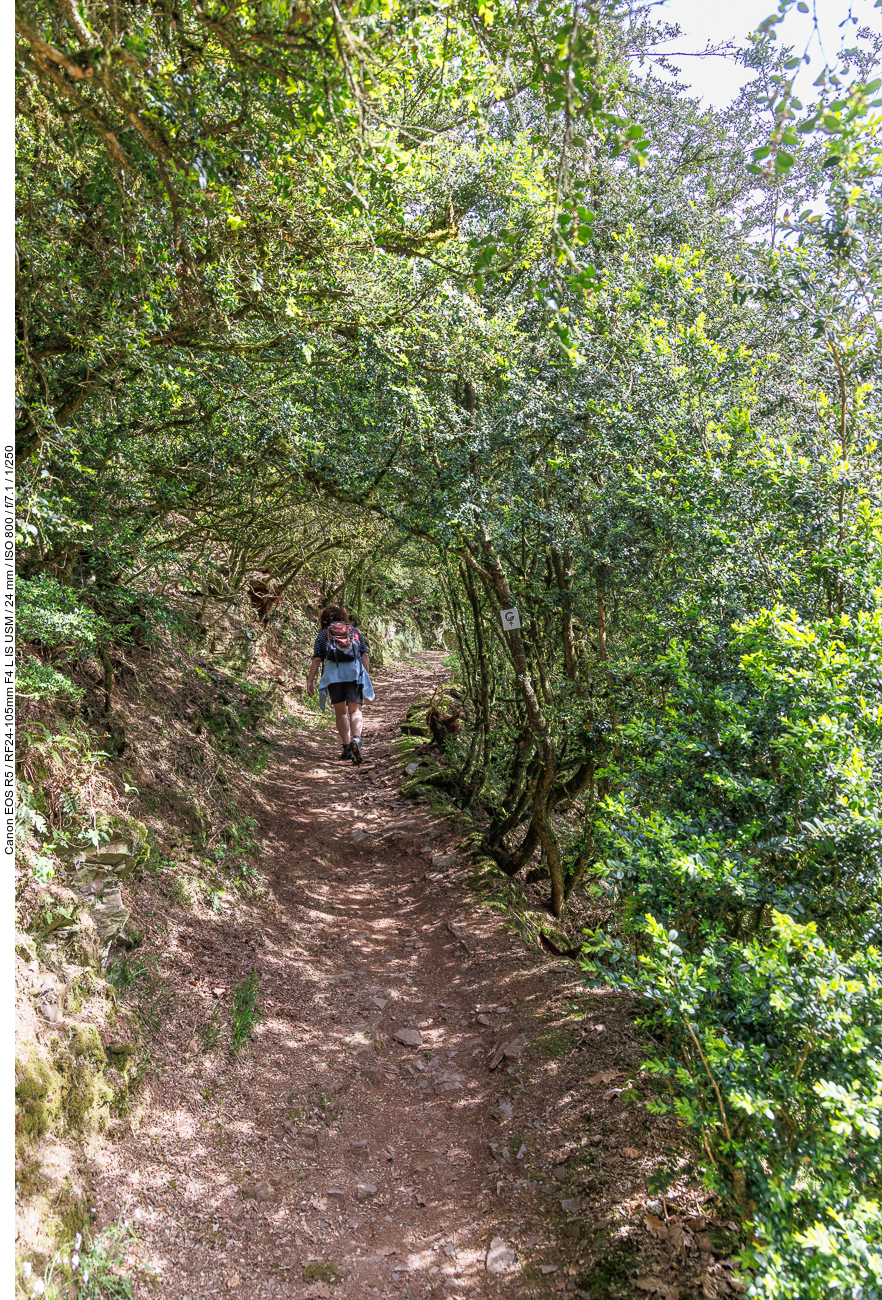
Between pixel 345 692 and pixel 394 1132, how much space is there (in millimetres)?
5176

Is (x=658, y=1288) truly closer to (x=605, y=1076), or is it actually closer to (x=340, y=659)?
(x=605, y=1076)

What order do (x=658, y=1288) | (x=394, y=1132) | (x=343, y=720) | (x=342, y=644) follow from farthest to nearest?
(x=343, y=720)
(x=342, y=644)
(x=394, y=1132)
(x=658, y=1288)

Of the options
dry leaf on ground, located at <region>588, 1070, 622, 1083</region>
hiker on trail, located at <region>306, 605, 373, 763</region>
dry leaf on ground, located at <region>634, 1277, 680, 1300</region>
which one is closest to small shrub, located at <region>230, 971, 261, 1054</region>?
dry leaf on ground, located at <region>588, 1070, 622, 1083</region>

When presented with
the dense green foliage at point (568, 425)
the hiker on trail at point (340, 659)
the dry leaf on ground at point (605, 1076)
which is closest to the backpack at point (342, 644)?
the hiker on trail at point (340, 659)

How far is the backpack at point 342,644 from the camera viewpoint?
27.3ft

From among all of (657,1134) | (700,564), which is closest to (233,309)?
(700,564)

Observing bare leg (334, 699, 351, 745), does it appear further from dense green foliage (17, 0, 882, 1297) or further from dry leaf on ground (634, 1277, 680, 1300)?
dry leaf on ground (634, 1277, 680, 1300)

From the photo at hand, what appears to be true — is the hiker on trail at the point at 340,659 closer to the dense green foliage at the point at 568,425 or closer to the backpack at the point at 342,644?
the backpack at the point at 342,644

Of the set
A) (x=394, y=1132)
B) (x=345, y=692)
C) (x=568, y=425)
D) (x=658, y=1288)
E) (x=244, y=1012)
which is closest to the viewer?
(x=658, y=1288)

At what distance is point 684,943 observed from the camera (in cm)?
317

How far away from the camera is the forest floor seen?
3.16 metres

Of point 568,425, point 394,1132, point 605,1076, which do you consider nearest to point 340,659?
point 568,425

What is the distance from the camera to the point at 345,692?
28.4 feet

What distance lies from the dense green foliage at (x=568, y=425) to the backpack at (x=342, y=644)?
5.23ft
